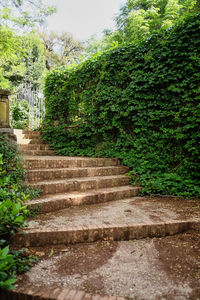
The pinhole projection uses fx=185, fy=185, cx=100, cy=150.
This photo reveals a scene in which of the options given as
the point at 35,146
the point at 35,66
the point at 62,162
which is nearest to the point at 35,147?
the point at 35,146

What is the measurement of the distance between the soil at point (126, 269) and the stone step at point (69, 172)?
163 cm

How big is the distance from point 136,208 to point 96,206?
0.65 metres

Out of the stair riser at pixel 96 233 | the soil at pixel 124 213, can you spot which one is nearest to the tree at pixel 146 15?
the soil at pixel 124 213

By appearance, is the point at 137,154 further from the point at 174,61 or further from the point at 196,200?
the point at 174,61

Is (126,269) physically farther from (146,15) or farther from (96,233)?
(146,15)

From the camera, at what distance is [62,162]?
4.10 meters

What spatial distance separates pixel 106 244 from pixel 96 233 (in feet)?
0.53

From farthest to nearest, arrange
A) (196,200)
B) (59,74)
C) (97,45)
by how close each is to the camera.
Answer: (97,45) < (59,74) < (196,200)

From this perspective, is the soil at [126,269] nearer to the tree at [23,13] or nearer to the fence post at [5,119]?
the fence post at [5,119]

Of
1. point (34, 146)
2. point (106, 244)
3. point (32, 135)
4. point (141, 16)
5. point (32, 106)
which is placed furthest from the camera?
point (141, 16)

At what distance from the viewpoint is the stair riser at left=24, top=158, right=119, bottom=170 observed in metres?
3.71

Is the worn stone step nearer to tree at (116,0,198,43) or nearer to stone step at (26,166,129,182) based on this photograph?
stone step at (26,166,129,182)

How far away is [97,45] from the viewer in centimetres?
1673

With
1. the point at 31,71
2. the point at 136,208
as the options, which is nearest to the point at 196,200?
the point at 136,208
